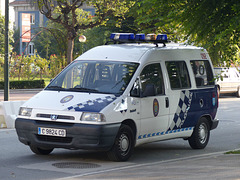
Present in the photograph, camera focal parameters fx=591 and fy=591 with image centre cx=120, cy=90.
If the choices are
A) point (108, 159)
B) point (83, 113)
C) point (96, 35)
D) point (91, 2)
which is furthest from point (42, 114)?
point (96, 35)

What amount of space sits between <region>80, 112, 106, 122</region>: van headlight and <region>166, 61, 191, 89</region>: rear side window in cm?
226

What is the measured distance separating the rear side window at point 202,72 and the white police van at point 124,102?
0.07 ft

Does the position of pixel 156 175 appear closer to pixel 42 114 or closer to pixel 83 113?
pixel 83 113

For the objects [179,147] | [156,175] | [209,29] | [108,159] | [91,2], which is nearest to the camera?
[156,175]

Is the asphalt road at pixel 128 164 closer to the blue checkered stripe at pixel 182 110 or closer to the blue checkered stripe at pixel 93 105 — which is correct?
the blue checkered stripe at pixel 182 110

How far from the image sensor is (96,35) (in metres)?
55.8

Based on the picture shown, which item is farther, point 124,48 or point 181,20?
point 181,20

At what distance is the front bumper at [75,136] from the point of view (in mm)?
9084

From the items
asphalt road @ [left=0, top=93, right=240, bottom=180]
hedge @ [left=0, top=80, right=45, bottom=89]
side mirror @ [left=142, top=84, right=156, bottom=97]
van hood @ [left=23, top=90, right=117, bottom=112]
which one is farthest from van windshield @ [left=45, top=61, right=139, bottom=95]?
hedge @ [left=0, top=80, right=45, bottom=89]

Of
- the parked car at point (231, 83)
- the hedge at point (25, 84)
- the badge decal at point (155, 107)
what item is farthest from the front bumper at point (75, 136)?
the hedge at point (25, 84)

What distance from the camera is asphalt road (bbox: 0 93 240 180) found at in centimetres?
815

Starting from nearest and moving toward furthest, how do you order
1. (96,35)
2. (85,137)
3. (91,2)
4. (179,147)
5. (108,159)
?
(85,137) < (108,159) < (179,147) < (91,2) < (96,35)

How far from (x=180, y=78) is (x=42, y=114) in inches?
123

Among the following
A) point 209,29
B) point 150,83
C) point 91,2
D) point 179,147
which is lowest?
point 179,147
